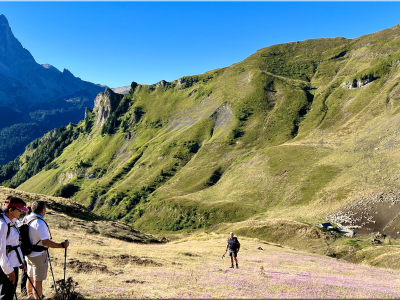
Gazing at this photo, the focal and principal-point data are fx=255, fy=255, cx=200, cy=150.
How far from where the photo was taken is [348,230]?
219 feet

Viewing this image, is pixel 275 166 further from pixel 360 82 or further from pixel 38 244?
pixel 38 244

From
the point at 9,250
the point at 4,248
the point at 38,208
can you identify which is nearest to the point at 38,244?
the point at 9,250

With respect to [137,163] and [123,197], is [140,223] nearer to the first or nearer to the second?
[123,197]

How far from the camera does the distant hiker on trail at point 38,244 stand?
915 centimetres

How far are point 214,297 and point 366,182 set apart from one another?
95382 millimetres

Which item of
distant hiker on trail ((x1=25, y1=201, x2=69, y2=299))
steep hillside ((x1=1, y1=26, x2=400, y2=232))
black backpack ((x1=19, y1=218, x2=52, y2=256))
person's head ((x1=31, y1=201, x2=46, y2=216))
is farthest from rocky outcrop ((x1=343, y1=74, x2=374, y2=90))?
black backpack ((x1=19, y1=218, x2=52, y2=256))

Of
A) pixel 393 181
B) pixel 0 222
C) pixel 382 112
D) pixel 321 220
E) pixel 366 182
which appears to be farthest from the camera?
pixel 382 112

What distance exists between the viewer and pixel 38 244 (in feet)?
30.4

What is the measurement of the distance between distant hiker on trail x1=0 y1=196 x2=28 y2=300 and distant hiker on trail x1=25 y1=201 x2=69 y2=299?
512mm

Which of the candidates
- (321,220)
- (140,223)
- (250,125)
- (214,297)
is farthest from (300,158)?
(214,297)

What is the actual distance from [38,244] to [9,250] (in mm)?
1106

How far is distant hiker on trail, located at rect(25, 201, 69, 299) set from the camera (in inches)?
360

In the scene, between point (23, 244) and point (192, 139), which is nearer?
point (23, 244)

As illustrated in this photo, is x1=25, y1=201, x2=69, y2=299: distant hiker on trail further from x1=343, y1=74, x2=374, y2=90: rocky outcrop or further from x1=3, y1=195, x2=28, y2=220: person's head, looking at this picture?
x1=343, y1=74, x2=374, y2=90: rocky outcrop
